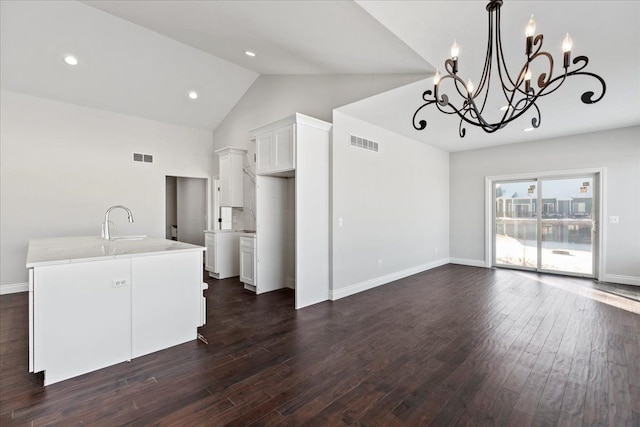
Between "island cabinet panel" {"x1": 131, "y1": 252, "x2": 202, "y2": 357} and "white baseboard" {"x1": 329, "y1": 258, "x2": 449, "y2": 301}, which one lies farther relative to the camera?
"white baseboard" {"x1": 329, "y1": 258, "x2": 449, "y2": 301}

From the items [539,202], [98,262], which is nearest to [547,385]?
[98,262]

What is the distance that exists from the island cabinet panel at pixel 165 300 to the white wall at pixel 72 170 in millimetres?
4007

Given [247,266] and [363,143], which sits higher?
[363,143]

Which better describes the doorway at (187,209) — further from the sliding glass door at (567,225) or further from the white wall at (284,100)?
the sliding glass door at (567,225)

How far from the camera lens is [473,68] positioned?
325 cm

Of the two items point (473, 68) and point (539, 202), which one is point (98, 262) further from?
point (539, 202)

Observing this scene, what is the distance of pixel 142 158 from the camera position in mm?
6270

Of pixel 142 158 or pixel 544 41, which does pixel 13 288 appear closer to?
pixel 142 158

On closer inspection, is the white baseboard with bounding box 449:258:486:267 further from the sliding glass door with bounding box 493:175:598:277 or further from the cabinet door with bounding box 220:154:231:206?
the cabinet door with bounding box 220:154:231:206

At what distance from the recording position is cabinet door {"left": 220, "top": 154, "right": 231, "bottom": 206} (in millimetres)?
6000

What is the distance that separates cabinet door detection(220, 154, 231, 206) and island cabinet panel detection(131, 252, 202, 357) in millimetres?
3130

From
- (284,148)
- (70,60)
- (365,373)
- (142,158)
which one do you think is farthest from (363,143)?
(70,60)

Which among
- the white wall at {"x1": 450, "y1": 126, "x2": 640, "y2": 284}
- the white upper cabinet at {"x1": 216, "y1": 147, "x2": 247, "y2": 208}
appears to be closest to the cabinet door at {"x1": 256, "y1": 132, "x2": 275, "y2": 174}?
the white upper cabinet at {"x1": 216, "y1": 147, "x2": 247, "y2": 208}

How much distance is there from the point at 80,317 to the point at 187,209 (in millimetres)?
6587
